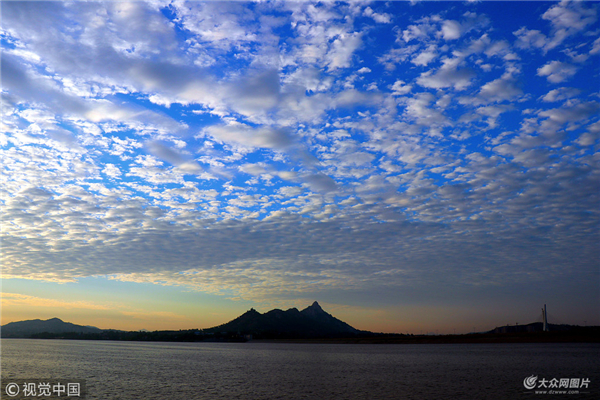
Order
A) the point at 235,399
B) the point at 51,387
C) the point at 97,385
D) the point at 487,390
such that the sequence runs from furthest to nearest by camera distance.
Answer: the point at 97,385
the point at 51,387
the point at 487,390
the point at 235,399

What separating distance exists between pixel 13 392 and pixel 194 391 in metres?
20.5

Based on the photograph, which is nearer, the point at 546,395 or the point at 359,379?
the point at 546,395

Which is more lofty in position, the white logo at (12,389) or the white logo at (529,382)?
the white logo at (12,389)

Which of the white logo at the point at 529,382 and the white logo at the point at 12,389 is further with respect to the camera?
the white logo at the point at 529,382

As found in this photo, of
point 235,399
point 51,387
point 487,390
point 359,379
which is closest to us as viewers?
point 235,399

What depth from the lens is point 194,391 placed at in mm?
47844

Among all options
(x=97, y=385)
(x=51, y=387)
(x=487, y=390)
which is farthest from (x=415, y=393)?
(x=51, y=387)

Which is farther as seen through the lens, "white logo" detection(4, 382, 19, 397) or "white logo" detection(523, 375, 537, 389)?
"white logo" detection(523, 375, 537, 389)

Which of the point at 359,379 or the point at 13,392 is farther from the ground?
the point at 13,392

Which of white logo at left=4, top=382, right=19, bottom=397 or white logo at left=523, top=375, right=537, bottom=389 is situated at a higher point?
white logo at left=4, top=382, right=19, bottom=397

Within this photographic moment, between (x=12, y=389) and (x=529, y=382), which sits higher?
(x=12, y=389)

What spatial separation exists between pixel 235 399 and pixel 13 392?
2634 centimetres

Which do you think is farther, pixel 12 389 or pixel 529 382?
pixel 529 382

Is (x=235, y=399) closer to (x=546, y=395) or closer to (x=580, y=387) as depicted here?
(x=546, y=395)
